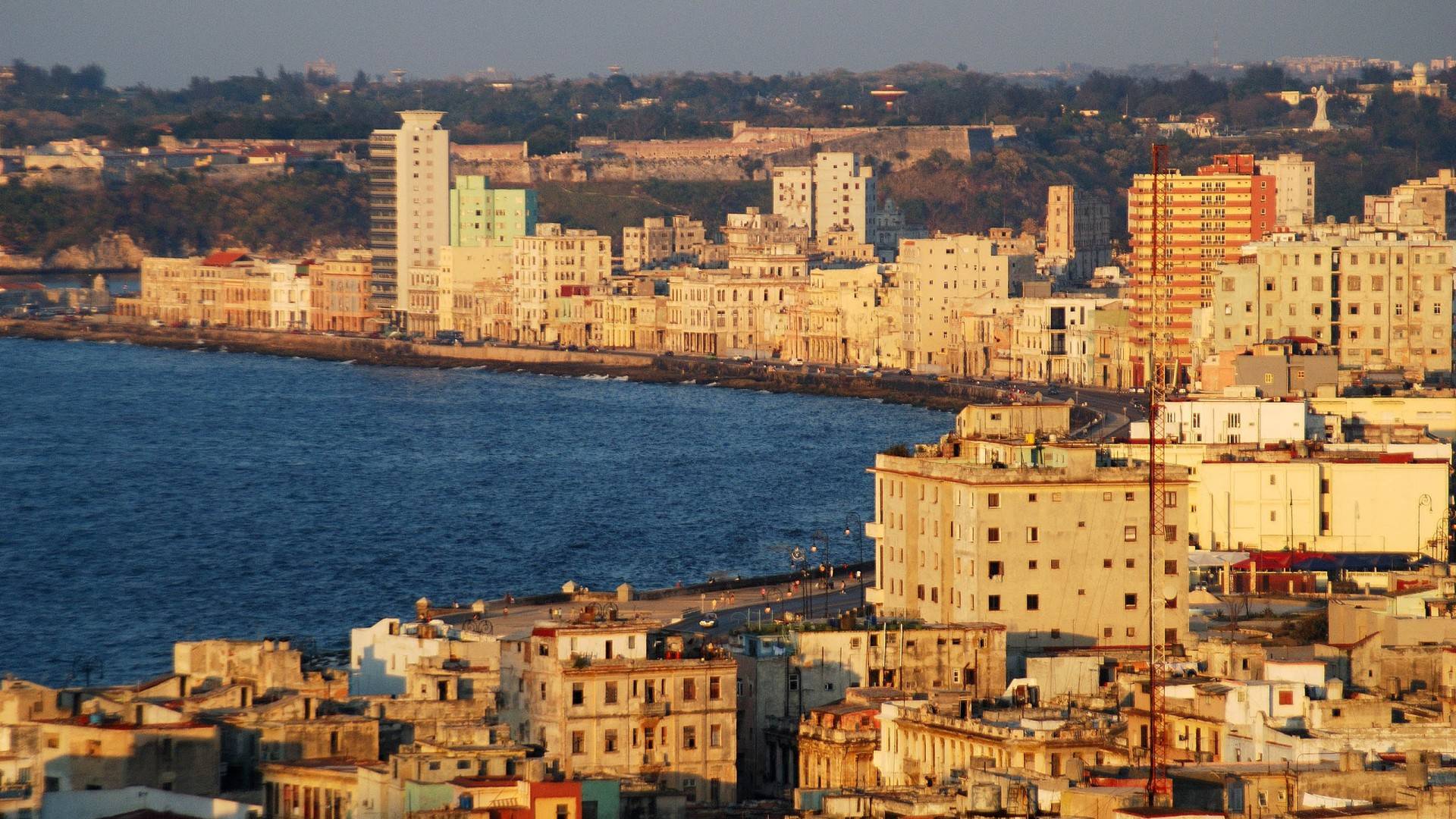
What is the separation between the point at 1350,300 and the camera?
75.9 meters

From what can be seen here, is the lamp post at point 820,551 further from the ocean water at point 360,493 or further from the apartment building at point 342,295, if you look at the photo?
the apartment building at point 342,295

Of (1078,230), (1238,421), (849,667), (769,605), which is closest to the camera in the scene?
(849,667)

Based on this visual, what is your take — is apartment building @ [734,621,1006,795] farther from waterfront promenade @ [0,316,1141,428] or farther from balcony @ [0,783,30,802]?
waterfront promenade @ [0,316,1141,428]

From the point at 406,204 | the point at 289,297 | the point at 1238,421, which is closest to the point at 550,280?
the point at 406,204

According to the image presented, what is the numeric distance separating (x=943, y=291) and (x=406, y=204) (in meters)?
51.2

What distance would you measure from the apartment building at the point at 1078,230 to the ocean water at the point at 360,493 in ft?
115

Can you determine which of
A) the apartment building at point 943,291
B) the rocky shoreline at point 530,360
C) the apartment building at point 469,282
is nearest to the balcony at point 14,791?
the rocky shoreline at point 530,360

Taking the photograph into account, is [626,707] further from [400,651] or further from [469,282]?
[469,282]

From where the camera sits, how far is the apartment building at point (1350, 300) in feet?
247

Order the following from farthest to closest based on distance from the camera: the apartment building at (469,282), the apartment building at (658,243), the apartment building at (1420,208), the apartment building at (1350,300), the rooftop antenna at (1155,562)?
the apartment building at (658,243) → the apartment building at (469,282) → the apartment building at (1420,208) → the apartment building at (1350,300) → the rooftop antenna at (1155,562)

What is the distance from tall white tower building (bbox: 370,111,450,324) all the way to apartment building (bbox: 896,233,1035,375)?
45.0 m

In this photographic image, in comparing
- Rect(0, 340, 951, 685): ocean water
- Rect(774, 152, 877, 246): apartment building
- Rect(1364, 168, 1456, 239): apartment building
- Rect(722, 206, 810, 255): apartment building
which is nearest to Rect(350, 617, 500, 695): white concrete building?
Rect(0, 340, 951, 685): ocean water

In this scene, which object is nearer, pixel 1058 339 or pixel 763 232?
pixel 1058 339

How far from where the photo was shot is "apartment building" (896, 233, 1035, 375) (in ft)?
422
